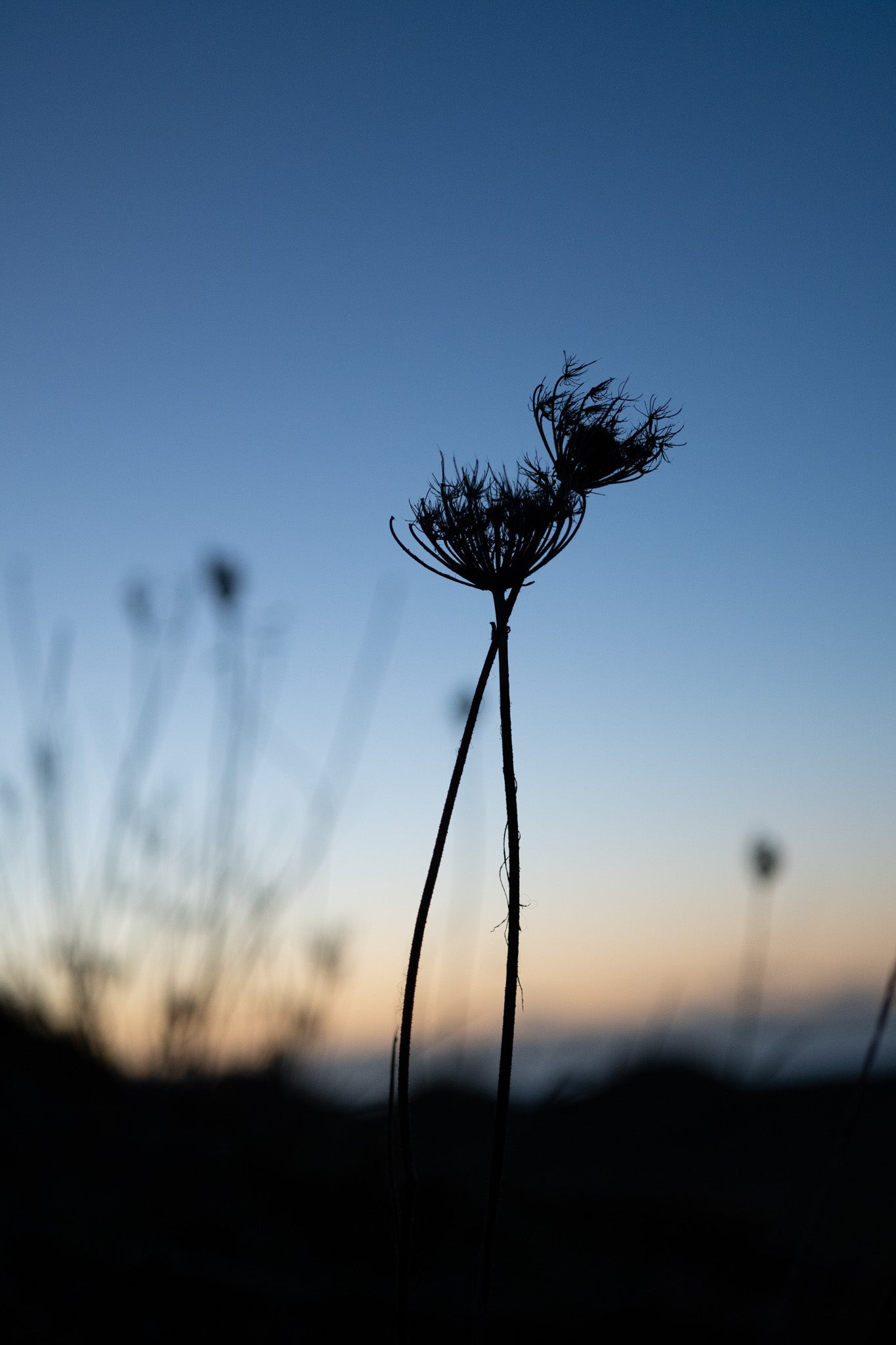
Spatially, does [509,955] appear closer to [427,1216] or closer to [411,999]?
[411,999]

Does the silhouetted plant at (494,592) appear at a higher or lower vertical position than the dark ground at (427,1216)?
higher

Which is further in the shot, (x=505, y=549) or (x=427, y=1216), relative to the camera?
(x=427, y=1216)

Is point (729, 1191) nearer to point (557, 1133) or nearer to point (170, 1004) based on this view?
point (557, 1133)

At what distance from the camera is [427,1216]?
3191 mm

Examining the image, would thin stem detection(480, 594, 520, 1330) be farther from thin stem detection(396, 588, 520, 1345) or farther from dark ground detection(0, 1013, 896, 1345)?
dark ground detection(0, 1013, 896, 1345)

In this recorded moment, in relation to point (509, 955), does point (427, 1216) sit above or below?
below

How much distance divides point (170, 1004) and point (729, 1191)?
7.92 ft

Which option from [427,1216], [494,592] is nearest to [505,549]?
[494,592]

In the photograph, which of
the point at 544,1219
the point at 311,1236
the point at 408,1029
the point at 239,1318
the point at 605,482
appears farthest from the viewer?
the point at 544,1219

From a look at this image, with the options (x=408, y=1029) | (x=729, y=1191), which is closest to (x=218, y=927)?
(x=729, y=1191)

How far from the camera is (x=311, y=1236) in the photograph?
300cm

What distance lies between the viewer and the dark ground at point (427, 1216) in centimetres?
234

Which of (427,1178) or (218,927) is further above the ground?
(218,927)

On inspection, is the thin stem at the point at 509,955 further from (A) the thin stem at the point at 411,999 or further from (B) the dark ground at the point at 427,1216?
(B) the dark ground at the point at 427,1216
